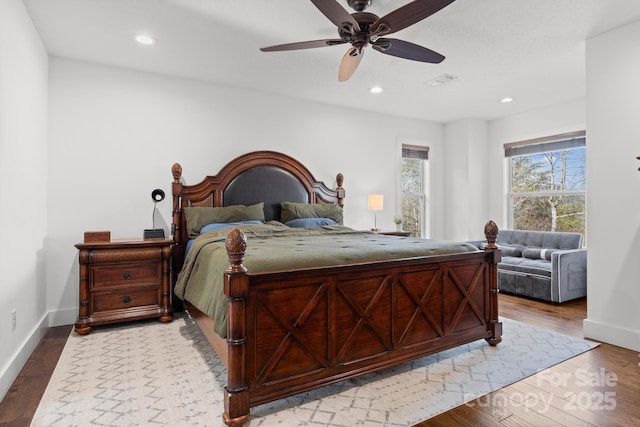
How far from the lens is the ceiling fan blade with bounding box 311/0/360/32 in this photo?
2021 millimetres

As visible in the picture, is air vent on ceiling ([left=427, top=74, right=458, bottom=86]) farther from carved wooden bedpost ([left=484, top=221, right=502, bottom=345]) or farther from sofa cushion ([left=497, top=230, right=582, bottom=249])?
sofa cushion ([left=497, top=230, right=582, bottom=249])

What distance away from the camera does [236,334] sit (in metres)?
1.80

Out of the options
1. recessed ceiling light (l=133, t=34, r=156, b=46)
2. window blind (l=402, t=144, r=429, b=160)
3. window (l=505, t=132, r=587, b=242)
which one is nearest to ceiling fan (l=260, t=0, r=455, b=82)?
recessed ceiling light (l=133, t=34, r=156, b=46)

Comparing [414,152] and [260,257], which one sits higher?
[414,152]

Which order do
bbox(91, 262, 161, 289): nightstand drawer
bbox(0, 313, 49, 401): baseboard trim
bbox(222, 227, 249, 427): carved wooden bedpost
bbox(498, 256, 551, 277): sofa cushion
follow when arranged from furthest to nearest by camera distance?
bbox(498, 256, 551, 277): sofa cushion, bbox(91, 262, 161, 289): nightstand drawer, bbox(0, 313, 49, 401): baseboard trim, bbox(222, 227, 249, 427): carved wooden bedpost

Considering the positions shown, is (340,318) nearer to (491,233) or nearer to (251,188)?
(491,233)

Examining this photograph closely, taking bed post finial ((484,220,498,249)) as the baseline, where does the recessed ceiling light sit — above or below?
above

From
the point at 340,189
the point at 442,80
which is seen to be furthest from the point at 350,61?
the point at 340,189

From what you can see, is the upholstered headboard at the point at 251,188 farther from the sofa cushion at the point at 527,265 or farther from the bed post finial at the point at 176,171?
the sofa cushion at the point at 527,265

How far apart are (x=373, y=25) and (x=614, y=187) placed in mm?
2530

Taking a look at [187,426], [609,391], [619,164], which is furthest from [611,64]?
[187,426]

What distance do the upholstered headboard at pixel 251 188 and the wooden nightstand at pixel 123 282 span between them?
0.42 m

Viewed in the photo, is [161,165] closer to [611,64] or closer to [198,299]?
[198,299]

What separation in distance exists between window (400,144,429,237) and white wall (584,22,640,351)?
3.03 metres
